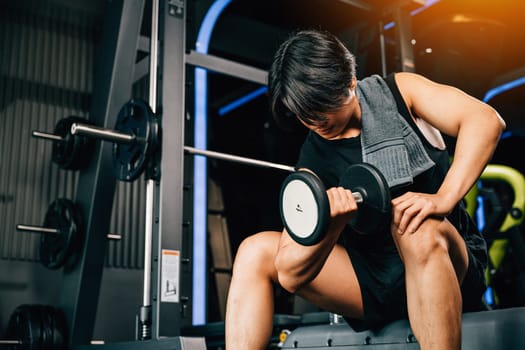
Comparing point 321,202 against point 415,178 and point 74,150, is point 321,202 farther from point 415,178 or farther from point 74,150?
point 74,150

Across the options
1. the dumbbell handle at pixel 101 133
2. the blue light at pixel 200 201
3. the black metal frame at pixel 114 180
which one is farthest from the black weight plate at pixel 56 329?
the blue light at pixel 200 201

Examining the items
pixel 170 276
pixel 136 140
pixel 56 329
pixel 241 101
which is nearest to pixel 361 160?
pixel 170 276

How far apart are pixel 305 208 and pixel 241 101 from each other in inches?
132

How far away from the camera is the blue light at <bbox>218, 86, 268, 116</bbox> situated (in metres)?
4.34

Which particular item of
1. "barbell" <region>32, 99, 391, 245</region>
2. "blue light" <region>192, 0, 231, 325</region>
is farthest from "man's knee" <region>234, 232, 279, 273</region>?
"blue light" <region>192, 0, 231, 325</region>

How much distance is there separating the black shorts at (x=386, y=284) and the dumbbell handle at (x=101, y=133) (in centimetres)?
103

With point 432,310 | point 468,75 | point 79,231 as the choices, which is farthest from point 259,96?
point 432,310

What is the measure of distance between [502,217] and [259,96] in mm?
1867

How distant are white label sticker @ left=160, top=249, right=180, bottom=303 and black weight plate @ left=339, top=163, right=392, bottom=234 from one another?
919 mm

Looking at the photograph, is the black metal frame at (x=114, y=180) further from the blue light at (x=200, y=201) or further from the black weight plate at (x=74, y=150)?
the blue light at (x=200, y=201)

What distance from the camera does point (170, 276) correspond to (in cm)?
195

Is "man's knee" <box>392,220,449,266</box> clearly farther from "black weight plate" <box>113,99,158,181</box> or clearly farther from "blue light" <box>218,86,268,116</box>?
"blue light" <box>218,86,268,116</box>

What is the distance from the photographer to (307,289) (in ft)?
4.42

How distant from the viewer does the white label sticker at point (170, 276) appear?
1.92 m
